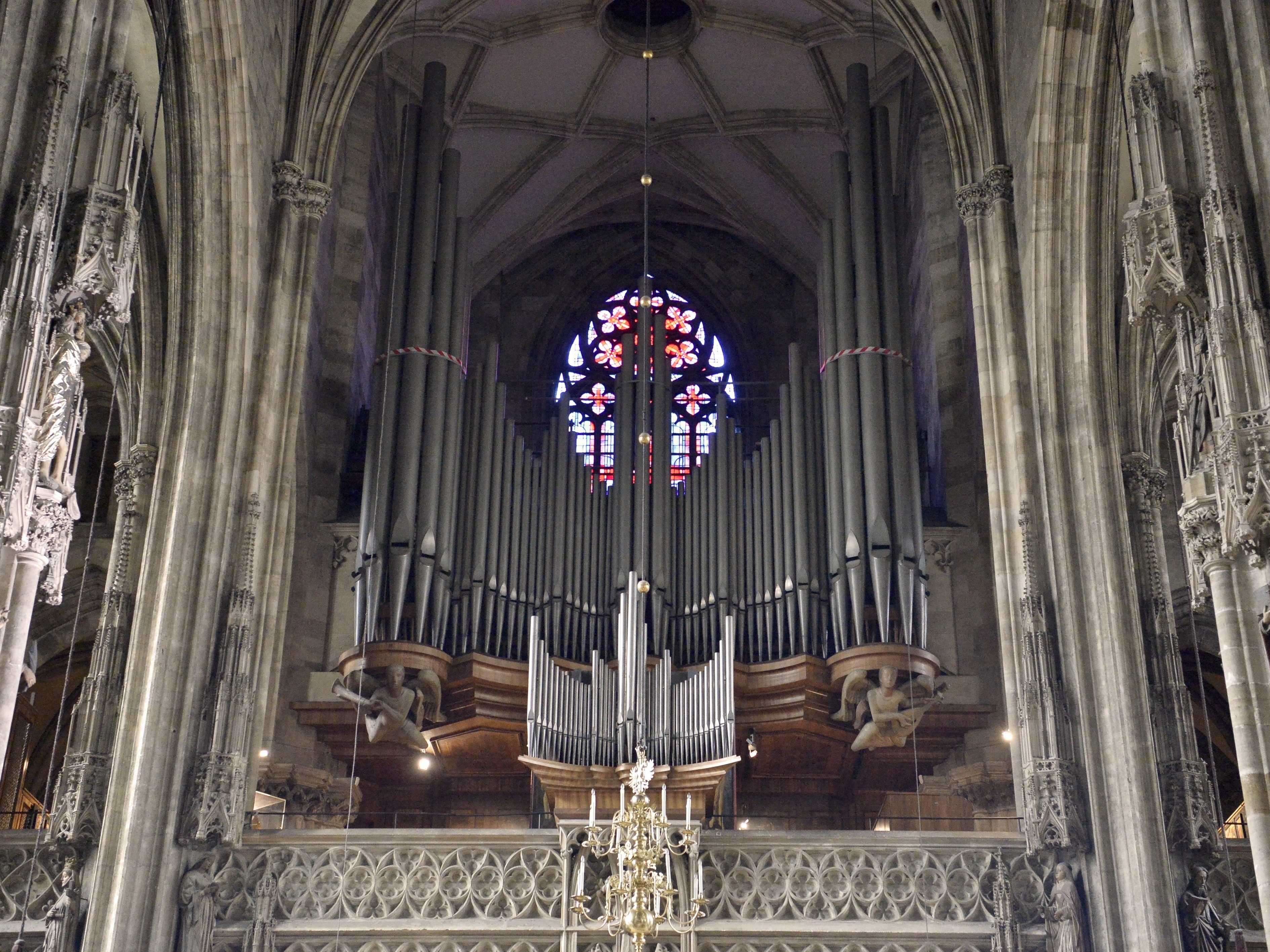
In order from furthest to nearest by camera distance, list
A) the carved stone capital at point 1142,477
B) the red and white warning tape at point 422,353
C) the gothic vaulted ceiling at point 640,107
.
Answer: the gothic vaulted ceiling at point 640,107 → the red and white warning tape at point 422,353 → the carved stone capital at point 1142,477

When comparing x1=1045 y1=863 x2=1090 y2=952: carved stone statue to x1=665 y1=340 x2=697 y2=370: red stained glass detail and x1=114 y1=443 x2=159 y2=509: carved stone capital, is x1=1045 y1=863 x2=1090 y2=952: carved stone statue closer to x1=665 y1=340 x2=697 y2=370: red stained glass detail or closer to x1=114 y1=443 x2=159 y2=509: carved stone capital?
x1=114 y1=443 x2=159 y2=509: carved stone capital

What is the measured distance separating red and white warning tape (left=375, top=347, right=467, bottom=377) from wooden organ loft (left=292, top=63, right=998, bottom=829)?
0.10 ft

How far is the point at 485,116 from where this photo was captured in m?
A: 21.7

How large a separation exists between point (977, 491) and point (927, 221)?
356 cm

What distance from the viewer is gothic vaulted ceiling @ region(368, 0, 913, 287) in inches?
797

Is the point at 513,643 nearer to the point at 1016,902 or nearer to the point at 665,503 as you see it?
the point at 665,503

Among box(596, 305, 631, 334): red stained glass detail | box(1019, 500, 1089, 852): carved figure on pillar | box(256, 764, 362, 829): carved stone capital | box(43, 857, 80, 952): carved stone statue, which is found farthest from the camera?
box(596, 305, 631, 334): red stained glass detail

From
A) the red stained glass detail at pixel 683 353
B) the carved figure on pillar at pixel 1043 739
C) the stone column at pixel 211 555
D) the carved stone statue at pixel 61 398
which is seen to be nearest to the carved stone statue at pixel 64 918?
the stone column at pixel 211 555

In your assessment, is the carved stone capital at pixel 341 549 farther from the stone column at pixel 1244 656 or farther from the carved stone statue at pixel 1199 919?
the stone column at pixel 1244 656

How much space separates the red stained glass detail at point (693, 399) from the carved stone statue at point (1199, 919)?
12104 millimetres

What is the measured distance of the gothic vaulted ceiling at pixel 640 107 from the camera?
797 inches

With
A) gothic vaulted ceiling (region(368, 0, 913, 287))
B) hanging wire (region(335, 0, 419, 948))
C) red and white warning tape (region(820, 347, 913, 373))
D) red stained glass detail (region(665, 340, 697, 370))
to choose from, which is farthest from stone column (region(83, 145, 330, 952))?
red stained glass detail (region(665, 340, 697, 370))

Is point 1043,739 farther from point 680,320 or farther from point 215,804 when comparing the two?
point 680,320

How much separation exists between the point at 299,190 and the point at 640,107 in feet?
23.5
